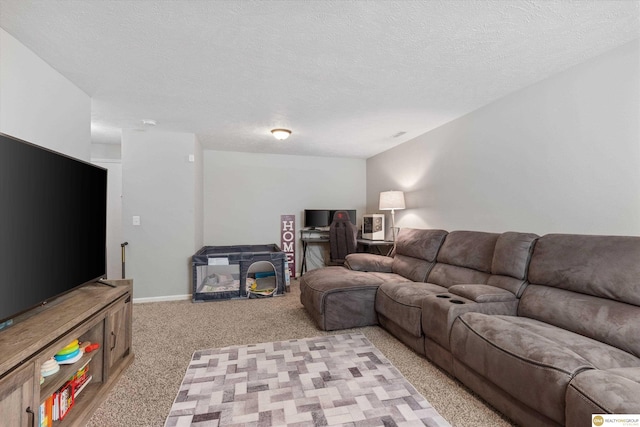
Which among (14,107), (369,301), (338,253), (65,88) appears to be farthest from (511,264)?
(65,88)

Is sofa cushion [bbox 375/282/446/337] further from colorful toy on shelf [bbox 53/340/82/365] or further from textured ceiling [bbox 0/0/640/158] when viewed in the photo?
colorful toy on shelf [bbox 53/340/82/365]

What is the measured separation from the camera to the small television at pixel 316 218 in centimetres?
520

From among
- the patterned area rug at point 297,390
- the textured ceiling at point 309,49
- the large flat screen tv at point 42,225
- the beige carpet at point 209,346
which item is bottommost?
the beige carpet at point 209,346

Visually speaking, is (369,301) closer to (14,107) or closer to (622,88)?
(622,88)

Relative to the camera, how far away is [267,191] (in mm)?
5191

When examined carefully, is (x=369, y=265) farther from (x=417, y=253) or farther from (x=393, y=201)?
(x=393, y=201)

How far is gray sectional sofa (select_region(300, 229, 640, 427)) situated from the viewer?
1.26 m

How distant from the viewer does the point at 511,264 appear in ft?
7.43

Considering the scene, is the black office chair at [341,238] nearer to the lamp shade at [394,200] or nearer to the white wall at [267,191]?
the lamp shade at [394,200]

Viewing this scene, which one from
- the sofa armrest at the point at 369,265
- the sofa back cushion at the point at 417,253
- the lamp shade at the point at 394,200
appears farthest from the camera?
the lamp shade at the point at 394,200

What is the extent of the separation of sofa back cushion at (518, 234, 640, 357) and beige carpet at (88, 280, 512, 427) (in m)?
0.75

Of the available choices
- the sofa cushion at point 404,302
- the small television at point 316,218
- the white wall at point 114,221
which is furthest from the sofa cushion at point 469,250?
the white wall at point 114,221

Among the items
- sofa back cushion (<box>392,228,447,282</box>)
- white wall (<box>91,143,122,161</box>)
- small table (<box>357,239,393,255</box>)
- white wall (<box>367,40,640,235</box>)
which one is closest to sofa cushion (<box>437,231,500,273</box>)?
sofa back cushion (<box>392,228,447,282</box>)

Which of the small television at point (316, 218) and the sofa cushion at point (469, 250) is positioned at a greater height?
the small television at point (316, 218)
